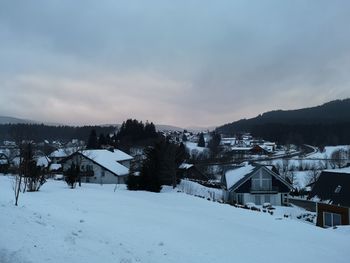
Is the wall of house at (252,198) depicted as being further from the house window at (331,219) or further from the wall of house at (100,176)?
the wall of house at (100,176)

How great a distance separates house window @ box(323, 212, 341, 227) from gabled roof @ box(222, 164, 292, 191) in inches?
557

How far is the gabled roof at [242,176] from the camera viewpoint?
42031 millimetres

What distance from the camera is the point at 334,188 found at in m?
29.0

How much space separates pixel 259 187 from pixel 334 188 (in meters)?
13.7

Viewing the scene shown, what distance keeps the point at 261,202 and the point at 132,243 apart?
34.6m

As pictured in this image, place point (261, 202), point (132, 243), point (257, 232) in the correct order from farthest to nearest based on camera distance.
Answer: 1. point (261, 202)
2. point (257, 232)
3. point (132, 243)

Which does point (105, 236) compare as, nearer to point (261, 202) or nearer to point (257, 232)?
point (257, 232)

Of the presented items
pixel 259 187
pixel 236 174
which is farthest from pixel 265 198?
pixel 236 174

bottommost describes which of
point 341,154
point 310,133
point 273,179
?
point 273,179

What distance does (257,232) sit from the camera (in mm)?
13922

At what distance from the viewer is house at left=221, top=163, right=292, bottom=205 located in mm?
Answer: 42031

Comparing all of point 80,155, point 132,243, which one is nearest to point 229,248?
point 132,243

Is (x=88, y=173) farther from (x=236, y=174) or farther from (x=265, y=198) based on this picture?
(x=265, y=198)

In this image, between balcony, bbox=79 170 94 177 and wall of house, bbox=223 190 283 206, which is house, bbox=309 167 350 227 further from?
balcony, bbox=79 170 94 177
